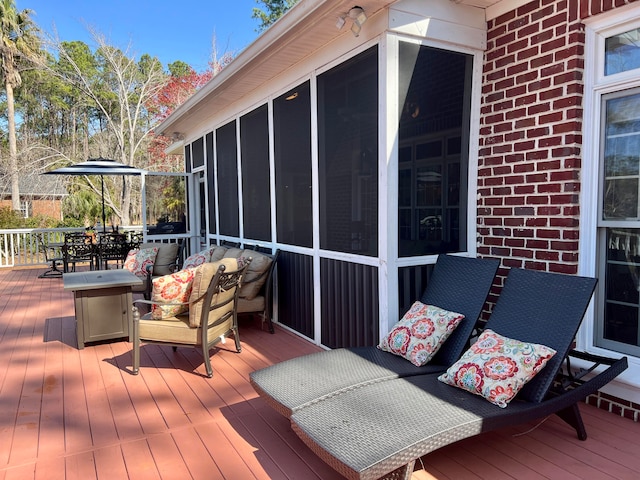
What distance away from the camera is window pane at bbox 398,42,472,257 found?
3215 millimetres

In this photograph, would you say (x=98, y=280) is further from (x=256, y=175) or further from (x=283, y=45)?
(x=283, y=45)

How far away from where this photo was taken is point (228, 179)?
20.6 ft

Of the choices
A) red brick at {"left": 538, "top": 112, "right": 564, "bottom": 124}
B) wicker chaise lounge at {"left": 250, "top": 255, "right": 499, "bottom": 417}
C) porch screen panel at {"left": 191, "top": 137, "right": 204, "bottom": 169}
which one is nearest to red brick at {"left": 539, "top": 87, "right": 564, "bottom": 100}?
red brick at {"left": 538, "top": 112, "right": 564, "bottom": 124}

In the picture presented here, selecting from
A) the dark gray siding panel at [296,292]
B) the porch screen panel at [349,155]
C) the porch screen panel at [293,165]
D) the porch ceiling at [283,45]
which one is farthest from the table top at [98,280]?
the porch ceiling at [283,45]

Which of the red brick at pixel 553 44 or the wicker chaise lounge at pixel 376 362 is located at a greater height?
the red brick at pixel 553 44

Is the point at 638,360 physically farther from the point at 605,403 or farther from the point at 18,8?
the point at 18,8

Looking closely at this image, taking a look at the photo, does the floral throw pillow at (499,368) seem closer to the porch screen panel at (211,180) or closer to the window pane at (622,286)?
the window pane at (622,286)

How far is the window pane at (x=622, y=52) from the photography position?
257 centimetres

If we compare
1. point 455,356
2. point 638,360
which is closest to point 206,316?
point 455,356

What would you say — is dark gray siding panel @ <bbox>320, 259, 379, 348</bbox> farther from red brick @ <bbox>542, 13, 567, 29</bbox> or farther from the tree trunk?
the tree trunk

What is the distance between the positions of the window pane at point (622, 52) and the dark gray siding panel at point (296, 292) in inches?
109

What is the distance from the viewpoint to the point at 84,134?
20.2 metres

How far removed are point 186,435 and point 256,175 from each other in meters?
3.42

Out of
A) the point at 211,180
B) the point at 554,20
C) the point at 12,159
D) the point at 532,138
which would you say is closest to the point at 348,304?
the point at 532,138
